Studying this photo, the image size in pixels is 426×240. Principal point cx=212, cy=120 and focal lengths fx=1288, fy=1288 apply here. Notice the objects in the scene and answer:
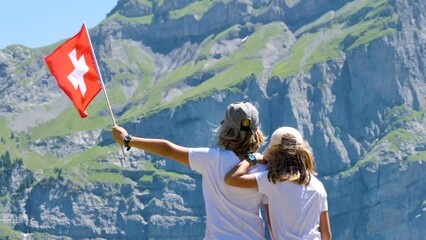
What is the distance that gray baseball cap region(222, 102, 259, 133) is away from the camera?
16.0 m

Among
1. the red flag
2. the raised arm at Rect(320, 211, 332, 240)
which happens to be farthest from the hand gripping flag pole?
the raised arm at Rect(320, 211, 332, 240)

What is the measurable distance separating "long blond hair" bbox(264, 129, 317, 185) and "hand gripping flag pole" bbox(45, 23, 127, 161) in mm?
2372

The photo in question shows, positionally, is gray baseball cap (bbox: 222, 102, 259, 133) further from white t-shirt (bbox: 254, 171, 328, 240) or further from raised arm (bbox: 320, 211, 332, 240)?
raised arm (bbox: 320, 211, 332, 240)

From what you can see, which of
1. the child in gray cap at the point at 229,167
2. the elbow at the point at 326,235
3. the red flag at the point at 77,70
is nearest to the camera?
the elbow at the point at 326,235

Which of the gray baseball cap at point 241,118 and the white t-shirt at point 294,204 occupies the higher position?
the gray baseball cap at point 241,118

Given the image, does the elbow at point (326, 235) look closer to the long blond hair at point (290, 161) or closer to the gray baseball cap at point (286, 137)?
the long blond hair at point (290, 161)

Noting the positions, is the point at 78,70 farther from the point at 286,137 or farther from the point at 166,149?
the point at 286,137

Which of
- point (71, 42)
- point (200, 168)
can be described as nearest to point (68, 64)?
point (71, 42)

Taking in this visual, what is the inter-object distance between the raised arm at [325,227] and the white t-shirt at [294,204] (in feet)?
0.18

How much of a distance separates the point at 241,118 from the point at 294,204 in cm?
125

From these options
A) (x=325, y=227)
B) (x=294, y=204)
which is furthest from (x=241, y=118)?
(x=325, y=227)

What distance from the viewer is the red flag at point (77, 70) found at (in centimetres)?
1734

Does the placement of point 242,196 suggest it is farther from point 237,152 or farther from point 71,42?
point 71,42

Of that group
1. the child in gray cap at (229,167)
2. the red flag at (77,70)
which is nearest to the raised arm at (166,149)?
the child in gray cap at (229,167)
